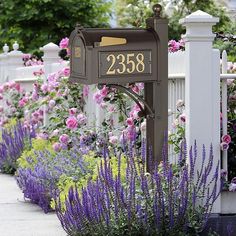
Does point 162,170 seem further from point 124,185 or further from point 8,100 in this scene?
point 8,100

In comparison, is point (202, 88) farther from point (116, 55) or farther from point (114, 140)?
point (114, 140)

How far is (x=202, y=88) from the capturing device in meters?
6.12

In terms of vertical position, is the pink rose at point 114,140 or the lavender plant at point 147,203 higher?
the pink rose at point 114,140

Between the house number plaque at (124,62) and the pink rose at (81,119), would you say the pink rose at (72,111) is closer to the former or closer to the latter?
the pink rose at (81,119)

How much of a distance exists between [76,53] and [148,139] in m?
0.82

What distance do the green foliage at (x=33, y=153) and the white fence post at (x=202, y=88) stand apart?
2.94 meters

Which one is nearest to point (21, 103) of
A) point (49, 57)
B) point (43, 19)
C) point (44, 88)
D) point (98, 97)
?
point (49, 57)

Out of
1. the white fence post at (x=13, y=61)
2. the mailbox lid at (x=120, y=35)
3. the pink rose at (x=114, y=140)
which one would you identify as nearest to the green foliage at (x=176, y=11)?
the white fence post at (x=13, y=61)

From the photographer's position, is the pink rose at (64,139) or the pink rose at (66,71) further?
the pink rose at (66,71)

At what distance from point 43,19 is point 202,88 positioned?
15730 millimetres

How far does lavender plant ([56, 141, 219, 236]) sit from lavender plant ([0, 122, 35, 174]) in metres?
4.62

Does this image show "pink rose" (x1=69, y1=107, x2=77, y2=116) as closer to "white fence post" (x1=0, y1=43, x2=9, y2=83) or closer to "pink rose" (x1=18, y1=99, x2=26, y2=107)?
"pink rose" (x1=18, y1=99, x2=26, y2=107)

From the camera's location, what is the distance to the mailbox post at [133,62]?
20.1 feet

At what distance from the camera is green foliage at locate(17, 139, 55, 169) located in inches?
351
